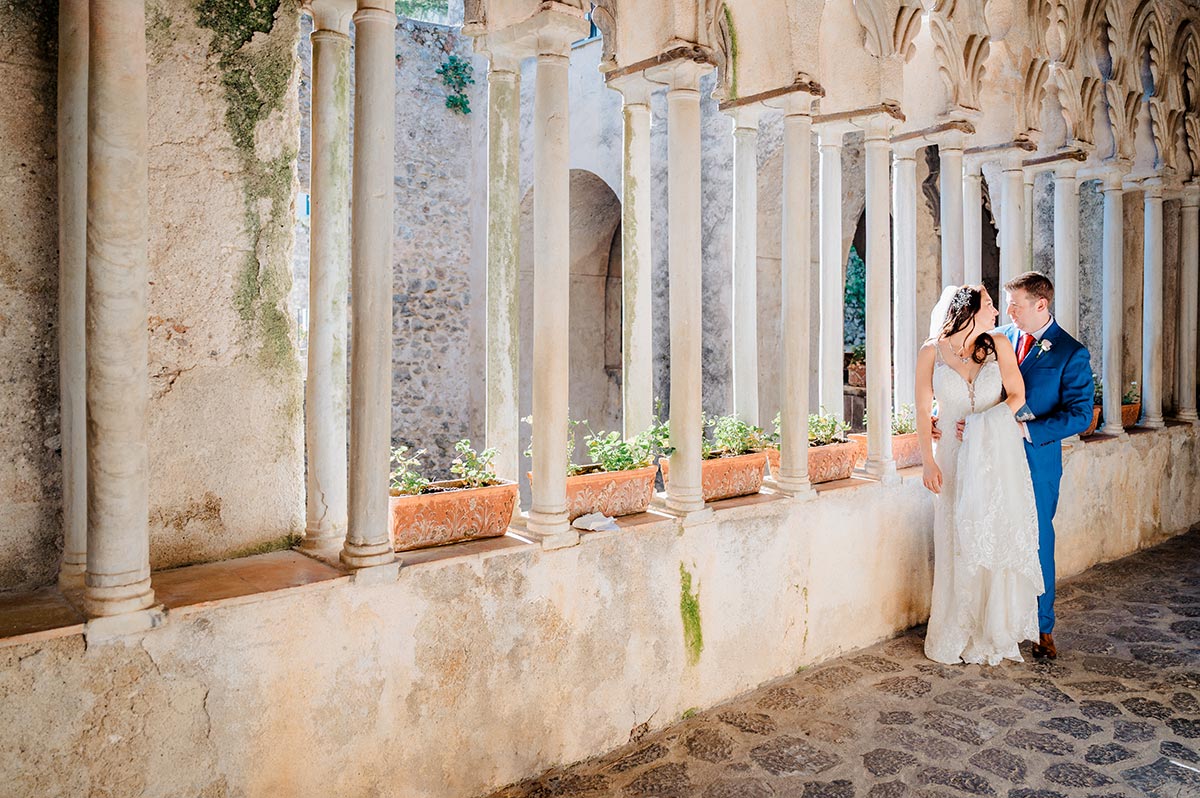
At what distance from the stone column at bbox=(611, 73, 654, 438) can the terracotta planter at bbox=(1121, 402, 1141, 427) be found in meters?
4.36

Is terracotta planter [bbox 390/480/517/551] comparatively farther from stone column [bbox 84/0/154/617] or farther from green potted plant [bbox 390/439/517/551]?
stone column [bbox 84/0/154/617]

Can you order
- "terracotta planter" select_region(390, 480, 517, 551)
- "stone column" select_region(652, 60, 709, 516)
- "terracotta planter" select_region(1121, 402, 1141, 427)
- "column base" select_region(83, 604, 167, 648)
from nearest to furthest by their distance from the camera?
"column base" select_region(83, 604, 167, 648), "terracotta planter" select_region(390, 480, 517, 551), "stone column" select_region(652, 60, 709, 516), "terracotta planter" select_region(1121, 402, 1141, 427)

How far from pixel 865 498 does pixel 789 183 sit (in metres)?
1.61

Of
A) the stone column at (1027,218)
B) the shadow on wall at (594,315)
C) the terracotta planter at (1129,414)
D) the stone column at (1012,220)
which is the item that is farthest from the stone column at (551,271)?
the shadow on wall at (594,315)

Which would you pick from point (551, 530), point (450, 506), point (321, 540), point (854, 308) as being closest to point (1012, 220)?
point (551, 530)

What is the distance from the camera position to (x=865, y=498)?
4.46 meters

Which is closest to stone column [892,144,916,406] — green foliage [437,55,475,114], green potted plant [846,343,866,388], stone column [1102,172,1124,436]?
stone column [1102,172,1124,436]

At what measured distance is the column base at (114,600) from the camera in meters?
2.28

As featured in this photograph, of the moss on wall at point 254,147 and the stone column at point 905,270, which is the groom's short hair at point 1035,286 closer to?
the stone column at point 905,270

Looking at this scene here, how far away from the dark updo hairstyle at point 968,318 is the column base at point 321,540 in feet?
9.48

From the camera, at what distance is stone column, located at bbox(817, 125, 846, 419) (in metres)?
5.09

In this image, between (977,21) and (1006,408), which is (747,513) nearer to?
(1006,408)

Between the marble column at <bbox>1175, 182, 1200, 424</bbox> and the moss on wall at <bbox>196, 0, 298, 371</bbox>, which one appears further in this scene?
the marble column at <bbox>1175, 182, 1200, 424</bbox>

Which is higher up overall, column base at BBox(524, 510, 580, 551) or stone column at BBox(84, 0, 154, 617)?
stone column at BBox(84, 0, 154, 617)
